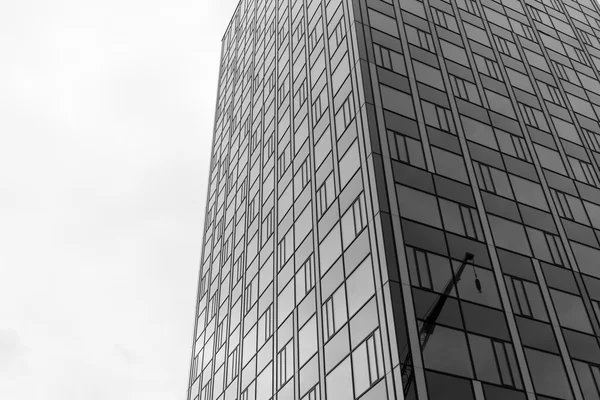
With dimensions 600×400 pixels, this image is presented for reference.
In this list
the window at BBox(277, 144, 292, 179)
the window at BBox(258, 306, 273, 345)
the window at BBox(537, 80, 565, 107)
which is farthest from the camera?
the window at BBox(537, 80, 565, 107)

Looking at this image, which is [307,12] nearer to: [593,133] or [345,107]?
[345,107]

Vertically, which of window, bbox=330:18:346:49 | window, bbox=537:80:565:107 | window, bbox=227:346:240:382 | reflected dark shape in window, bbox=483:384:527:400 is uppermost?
window, bbox=330:18:346:49

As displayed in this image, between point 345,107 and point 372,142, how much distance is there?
5060 millimetres

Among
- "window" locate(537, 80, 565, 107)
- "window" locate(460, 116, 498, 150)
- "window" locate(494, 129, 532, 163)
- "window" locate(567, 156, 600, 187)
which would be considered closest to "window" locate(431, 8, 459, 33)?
"window" locate(537, 80, 565, 107)

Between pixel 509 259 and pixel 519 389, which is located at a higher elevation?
pixel 509 259

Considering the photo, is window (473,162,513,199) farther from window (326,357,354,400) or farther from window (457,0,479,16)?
window (457,0,479,16)

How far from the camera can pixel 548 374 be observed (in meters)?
27.5

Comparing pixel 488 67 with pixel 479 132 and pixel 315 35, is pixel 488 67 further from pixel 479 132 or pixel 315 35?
pixel 315 35

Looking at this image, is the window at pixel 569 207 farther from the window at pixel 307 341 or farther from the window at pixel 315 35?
the window at pixel 315 35

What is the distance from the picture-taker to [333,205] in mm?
34688

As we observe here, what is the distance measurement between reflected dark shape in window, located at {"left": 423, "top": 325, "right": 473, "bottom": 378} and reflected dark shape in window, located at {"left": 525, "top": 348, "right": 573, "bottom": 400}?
3.41 m

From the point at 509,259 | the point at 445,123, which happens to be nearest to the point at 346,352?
the point at 509,259

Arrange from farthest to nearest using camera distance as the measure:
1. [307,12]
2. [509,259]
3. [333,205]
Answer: [307,12] → [333,205] → [509,259]

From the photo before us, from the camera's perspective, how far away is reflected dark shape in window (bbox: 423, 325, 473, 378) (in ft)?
82.2
